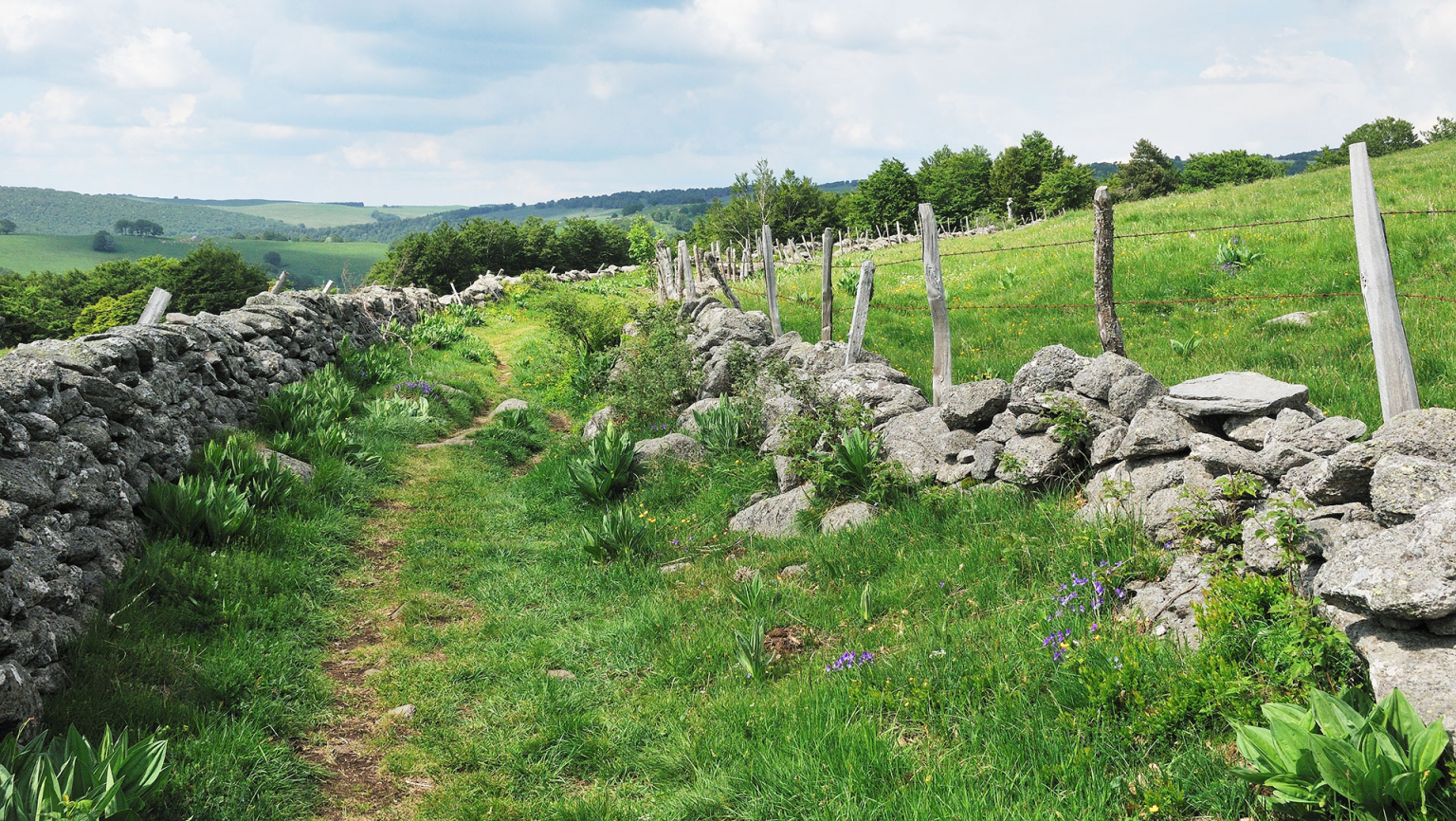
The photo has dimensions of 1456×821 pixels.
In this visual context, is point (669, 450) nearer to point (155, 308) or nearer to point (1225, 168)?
point (155, 308)

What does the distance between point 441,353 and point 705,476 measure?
42.9ft

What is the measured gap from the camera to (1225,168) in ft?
288

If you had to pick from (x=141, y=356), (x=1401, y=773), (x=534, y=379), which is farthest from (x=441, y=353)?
(x=1401, y=773)

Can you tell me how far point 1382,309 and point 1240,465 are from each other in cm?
169

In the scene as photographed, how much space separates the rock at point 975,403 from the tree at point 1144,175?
266ft

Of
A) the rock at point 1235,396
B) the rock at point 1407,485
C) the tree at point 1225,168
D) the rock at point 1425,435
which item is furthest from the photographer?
the tree at point 1225,168

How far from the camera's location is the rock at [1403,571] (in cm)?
300

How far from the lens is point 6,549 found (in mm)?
4742

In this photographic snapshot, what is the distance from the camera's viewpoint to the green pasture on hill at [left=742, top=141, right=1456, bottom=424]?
24.9ft

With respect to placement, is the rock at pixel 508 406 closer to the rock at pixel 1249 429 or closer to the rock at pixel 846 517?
the rock at pixel 846 517

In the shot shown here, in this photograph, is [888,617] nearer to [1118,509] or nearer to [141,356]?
[1118,509]

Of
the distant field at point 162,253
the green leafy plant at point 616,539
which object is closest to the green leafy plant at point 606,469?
the green leafy plant at point 616,539

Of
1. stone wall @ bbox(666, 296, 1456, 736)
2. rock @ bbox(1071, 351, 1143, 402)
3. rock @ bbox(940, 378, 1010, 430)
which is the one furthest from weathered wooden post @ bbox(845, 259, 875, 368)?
rock @ bbox(1071, 351, 1143, 402)

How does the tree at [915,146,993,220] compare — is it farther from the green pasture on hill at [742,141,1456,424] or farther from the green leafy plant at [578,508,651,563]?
the green leafy plant at [578,508,651,563]
